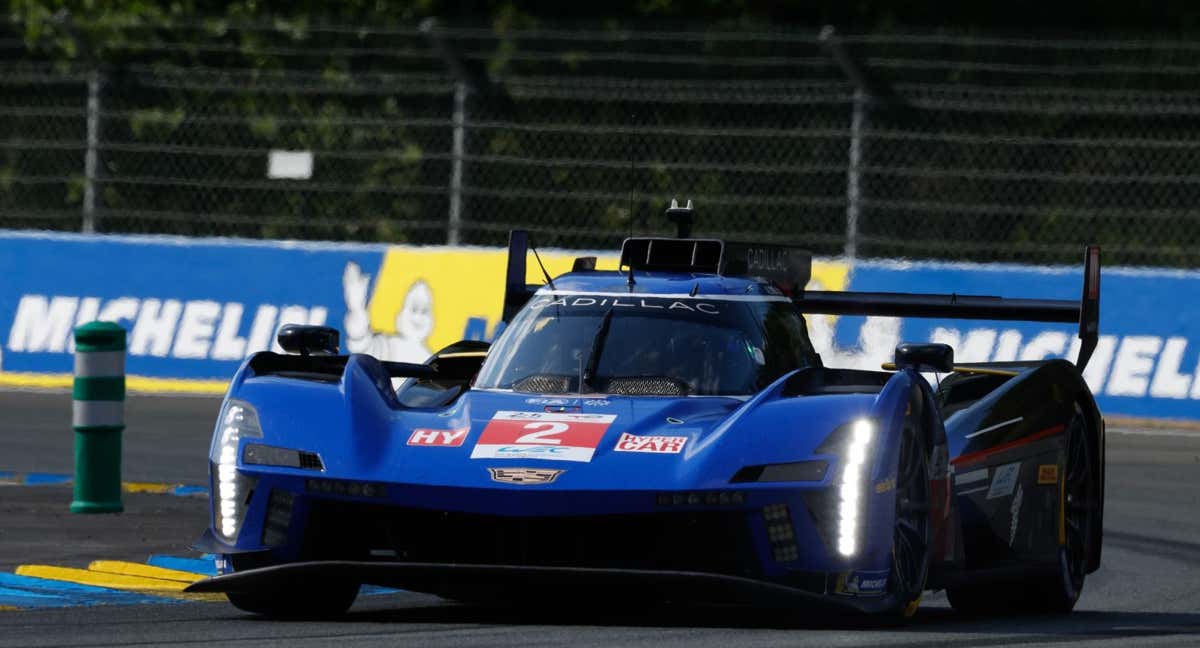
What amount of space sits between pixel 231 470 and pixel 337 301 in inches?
419

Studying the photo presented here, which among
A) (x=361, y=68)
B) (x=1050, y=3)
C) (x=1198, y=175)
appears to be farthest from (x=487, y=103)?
(x=1050, y=3)

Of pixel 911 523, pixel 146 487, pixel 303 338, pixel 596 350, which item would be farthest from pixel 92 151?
Answer: pixel 911 523

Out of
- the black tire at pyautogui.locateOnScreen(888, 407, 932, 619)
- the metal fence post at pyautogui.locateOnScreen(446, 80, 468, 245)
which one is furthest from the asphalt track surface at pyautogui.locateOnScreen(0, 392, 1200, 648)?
the metal fence post at pyautogui.locateOnScreen(446, 80, 468, 245)

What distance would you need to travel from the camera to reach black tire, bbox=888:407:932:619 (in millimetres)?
7344

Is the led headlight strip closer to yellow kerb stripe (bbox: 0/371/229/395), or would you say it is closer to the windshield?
the windshield

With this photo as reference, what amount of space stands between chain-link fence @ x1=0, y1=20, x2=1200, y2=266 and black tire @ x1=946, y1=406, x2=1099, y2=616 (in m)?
7.67

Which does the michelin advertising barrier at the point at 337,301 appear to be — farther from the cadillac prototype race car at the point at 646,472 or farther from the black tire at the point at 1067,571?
the cadillac prototype race car at the point at 646,472

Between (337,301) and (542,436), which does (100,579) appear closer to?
(542,436)

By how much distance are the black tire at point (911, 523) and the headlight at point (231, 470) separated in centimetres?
196

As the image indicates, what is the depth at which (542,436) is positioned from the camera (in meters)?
7.34

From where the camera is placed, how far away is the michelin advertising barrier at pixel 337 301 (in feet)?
54.2

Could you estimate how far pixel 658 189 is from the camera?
19.7 meters

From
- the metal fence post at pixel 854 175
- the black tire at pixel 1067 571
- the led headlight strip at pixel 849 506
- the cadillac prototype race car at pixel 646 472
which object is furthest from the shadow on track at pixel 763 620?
the metal fence post at pixel 854 175

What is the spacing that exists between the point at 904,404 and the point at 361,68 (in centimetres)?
1554
